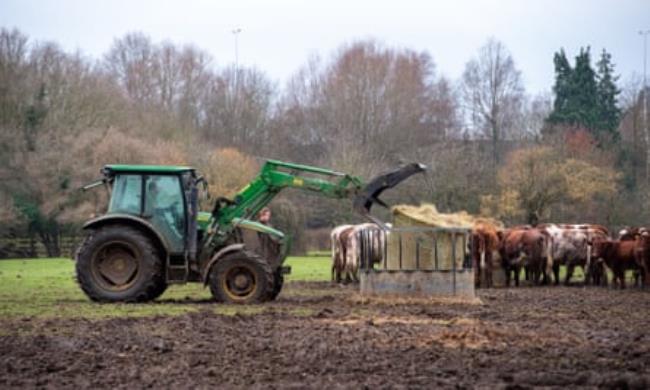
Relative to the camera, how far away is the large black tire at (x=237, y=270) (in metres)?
20.6

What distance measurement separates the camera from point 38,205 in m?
57.4

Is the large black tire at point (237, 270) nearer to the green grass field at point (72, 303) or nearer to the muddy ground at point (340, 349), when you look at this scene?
the green grass field at point (72, 303)

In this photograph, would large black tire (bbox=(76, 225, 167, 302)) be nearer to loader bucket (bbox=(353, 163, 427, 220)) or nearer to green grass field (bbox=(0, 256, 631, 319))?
green grass field (bbox=(0, 256, 631, 319))

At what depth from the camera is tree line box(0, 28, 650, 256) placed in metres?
54.1

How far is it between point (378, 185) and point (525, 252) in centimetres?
990

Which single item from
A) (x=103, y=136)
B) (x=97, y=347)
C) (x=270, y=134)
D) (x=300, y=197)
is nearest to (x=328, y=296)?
(x=97, y=347)

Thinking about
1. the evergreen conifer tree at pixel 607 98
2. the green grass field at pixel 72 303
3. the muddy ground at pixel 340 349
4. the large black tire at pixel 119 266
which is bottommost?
the muddy ground at pixel 340 349

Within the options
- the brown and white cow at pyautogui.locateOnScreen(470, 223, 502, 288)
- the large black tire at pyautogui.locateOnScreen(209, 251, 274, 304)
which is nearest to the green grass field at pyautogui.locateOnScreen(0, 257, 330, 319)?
the large black tire at pyautogui.locateOnScreen(209, 251, 274, 304)

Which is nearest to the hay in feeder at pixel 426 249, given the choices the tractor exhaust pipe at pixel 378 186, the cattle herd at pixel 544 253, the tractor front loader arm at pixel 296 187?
the tractor exhaust pipe at pixel 378 186

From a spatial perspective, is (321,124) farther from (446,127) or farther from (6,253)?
(6,253)

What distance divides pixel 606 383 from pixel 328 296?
520 inches

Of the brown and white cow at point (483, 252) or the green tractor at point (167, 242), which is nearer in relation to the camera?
the green tractor at point (167, 242)

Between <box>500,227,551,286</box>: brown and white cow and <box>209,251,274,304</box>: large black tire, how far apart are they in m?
11.1

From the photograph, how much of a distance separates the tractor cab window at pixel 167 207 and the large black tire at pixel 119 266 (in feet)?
1.14
